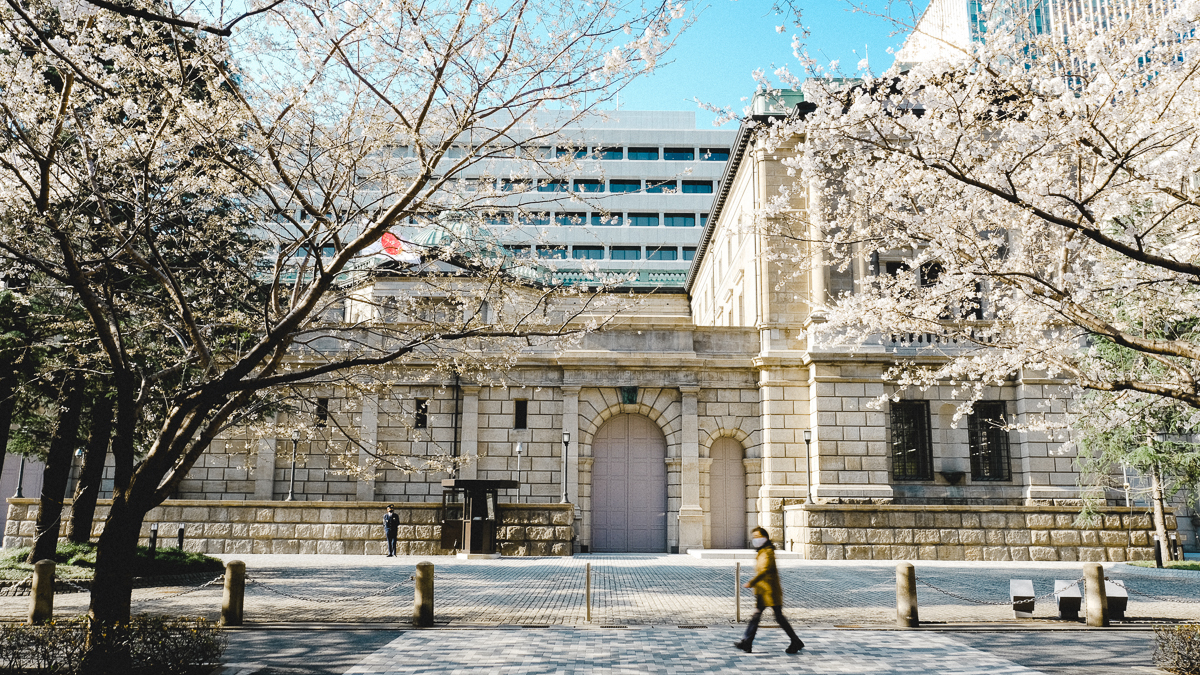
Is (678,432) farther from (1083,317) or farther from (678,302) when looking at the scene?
(678,302)

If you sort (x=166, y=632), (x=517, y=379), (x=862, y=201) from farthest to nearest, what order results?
1. (x=517, y=379)
2. (x=862, y=201)
3. (x=166, y=632)

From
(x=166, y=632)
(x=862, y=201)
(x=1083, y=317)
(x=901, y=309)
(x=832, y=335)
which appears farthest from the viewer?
(x=832, y=335)

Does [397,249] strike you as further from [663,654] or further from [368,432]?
[663,654]

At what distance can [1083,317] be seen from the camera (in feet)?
32.1

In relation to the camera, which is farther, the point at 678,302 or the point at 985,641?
the point at 678,302

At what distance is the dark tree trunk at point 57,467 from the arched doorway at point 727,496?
18335mm

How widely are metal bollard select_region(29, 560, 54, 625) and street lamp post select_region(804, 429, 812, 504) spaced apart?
18.8 meters

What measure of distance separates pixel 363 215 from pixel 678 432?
18763mm

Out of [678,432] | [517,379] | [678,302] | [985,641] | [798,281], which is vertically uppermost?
[678,302]

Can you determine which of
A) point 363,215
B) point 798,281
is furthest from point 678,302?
point 363,215

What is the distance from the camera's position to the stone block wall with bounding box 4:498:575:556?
2300 centimetres

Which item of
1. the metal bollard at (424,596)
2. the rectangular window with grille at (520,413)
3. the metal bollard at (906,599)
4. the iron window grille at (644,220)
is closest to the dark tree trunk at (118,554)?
the metal bollard at (424,596)

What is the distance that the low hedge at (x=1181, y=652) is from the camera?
875cm

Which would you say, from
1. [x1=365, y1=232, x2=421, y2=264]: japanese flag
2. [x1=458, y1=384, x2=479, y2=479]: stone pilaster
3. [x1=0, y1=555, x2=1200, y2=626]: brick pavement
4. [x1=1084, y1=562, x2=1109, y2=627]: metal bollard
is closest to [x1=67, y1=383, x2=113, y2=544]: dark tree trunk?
[x1=0, y1=555, x2=1200, y2=626]: brick pavement
